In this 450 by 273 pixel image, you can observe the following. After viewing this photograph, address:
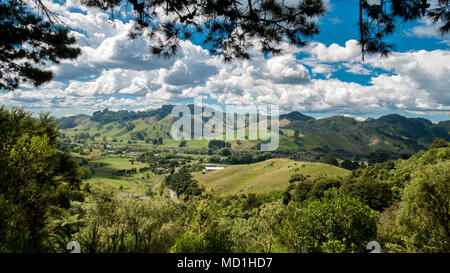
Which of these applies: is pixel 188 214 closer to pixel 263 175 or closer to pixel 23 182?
pixel 23 182

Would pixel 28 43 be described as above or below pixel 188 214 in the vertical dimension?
above

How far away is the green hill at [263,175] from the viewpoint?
322 feet

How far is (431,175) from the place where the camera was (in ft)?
47.4

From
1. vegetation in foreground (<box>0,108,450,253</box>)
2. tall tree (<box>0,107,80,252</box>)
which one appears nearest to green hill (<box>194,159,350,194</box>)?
vegetation in foreground (<box>0,108,450,253</box>)

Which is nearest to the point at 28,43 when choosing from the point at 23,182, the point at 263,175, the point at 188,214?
the point at 23,182

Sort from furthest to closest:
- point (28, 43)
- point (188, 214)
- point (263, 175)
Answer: point (263, 175) → point (188, 214) → point (28, 43)

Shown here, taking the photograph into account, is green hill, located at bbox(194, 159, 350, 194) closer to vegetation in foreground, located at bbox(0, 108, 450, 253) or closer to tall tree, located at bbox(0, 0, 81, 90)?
vegetation in foreground, located at bbox(0, 108, 450, 253)

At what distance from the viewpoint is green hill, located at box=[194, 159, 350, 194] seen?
9819 centimetres

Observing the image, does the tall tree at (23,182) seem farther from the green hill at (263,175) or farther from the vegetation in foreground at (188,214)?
the green hill at (263,175)

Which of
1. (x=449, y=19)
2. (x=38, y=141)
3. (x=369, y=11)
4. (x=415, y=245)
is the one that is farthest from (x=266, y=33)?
(x=415, y=245)

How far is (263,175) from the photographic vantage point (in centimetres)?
11800

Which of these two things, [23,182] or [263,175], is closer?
[23,182]

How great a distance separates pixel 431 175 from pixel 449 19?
14.2 metres
